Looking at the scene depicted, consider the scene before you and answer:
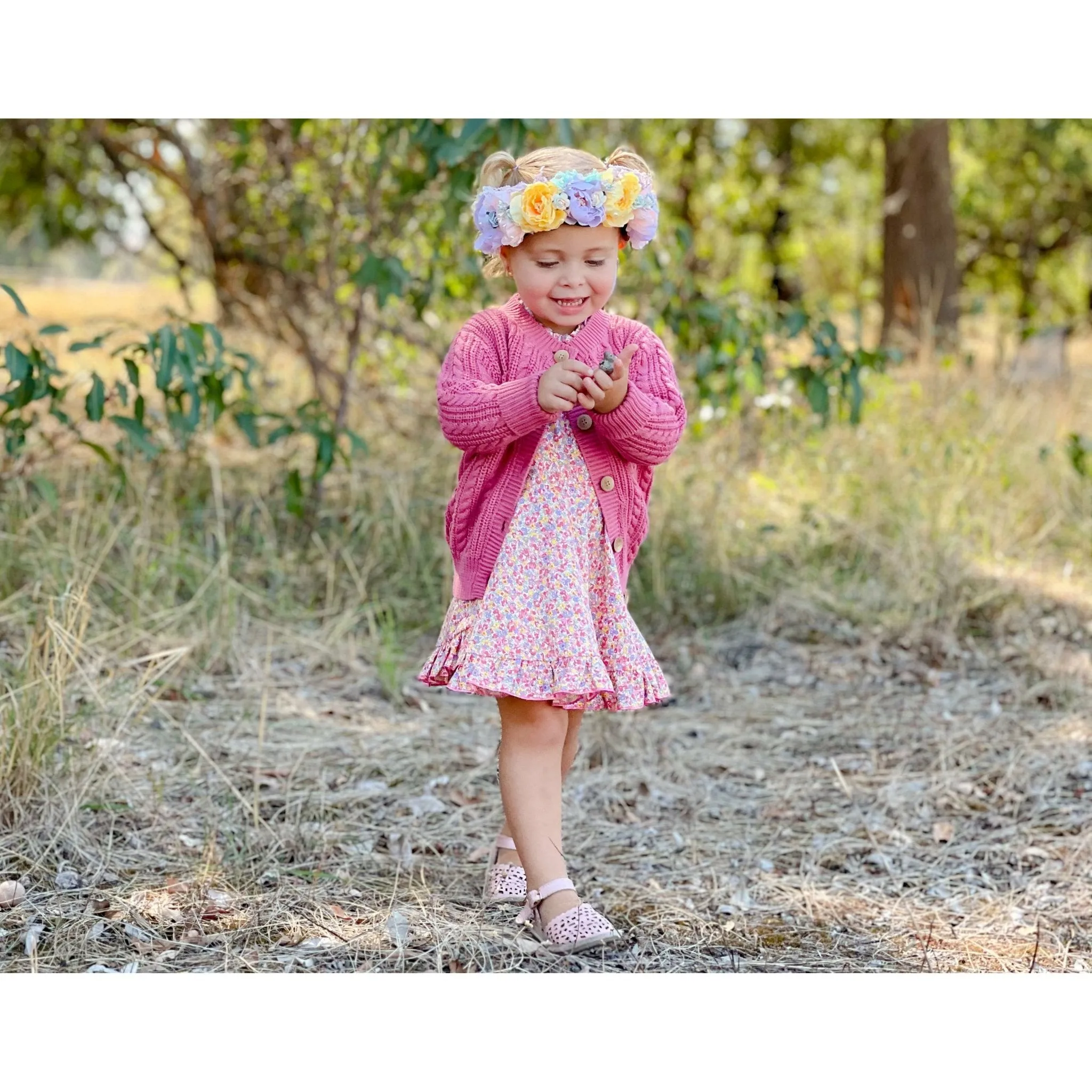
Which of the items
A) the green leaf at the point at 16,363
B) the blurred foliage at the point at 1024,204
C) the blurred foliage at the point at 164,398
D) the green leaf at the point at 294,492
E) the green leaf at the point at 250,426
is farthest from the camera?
the blurred foliage at the point at 1024,204

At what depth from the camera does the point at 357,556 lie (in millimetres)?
4801

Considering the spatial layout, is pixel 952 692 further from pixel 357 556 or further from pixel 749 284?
pixel 749 284

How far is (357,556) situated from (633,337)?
234 cm

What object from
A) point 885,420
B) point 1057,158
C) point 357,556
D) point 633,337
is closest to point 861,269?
point 1057,158

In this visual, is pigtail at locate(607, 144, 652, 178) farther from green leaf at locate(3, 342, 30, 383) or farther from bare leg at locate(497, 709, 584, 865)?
green leaf at locate(3, 342, 30, 383)

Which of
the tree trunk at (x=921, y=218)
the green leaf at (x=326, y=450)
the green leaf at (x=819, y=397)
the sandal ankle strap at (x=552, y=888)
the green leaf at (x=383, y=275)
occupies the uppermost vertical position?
the tree trunk at (x=921, y=218)

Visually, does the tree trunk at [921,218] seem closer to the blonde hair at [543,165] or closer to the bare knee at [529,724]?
the blonde hair at [543,165]

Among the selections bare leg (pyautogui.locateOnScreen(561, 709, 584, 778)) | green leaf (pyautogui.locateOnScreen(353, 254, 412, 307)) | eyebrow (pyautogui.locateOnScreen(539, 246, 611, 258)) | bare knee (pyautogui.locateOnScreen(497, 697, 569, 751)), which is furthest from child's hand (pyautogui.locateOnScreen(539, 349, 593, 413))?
green leaf (pyautogui.locateOnScreen(353, 254, 412, 307))

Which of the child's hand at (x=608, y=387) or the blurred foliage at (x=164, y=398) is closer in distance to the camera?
the child's hand at (x=608, y=387)

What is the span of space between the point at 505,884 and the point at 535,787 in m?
0.30

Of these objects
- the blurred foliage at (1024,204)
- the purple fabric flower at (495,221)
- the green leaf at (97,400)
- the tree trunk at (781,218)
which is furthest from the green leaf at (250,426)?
the blurred foliage at (1024,204)

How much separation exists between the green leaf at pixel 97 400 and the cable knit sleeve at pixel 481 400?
5.17 feet

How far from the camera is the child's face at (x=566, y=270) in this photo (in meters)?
2.50

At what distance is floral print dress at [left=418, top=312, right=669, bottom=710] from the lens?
97.4 inches
